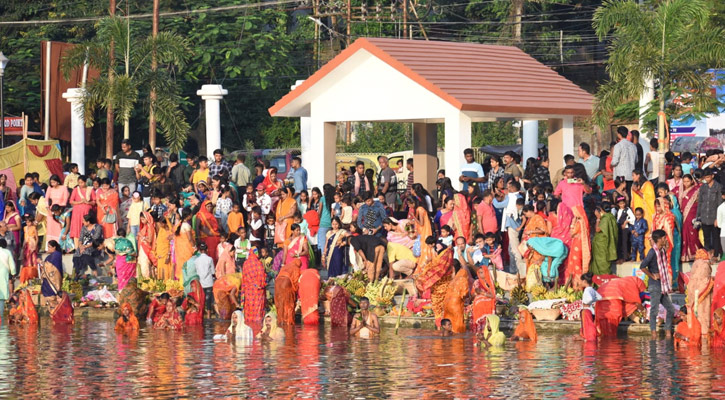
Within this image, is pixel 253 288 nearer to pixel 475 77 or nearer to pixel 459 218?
pixel 459 218

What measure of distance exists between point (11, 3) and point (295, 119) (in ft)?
33.4

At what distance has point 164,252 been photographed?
24141mm

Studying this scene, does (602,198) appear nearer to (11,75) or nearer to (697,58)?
(697,58)

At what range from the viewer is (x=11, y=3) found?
4419cm

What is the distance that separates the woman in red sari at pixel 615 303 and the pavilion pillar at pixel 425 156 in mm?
9465

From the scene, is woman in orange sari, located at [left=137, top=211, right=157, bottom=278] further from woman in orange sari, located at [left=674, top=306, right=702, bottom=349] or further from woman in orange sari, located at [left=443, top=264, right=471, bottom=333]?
woman in orange sari, located at [left=674, top=306, right=702, bottom=349]

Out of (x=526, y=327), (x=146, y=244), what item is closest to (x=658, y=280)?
(x=526, y=327)

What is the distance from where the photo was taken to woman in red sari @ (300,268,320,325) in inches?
838

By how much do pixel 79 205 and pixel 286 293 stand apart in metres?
6.16

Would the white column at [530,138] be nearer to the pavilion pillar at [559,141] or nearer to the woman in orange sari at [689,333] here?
the pavilion pillar at [559,141]

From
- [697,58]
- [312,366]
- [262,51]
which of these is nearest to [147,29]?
[262,51]

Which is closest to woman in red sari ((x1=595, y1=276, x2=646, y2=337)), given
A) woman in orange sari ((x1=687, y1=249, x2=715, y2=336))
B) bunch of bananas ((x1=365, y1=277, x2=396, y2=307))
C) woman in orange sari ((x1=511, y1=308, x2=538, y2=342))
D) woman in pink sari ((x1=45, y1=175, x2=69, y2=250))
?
woman in orange sari ((x1=511, y1=308, x2=538, y2=342))

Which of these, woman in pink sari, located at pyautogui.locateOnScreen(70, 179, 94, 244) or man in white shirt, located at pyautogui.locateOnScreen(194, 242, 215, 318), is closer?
man in white shirt, located at pyautogui.locateOnScreen(194, 242, 215, 318)

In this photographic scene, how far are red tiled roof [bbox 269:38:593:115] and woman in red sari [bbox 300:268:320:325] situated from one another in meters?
4.85
